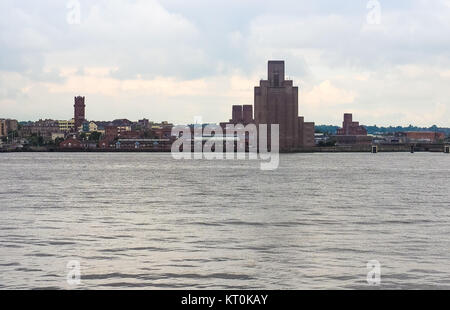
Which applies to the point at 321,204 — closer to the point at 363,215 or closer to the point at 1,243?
the point at 363,215

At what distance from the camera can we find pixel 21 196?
2272 inches

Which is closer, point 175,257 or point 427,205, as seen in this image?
point 175,257

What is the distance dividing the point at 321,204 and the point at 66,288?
31.1 m

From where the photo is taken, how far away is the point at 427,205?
165 ft

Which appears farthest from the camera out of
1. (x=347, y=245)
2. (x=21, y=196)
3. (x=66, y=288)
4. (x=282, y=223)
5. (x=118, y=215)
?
(x=21, y=196)

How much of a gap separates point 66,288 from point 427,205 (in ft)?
111

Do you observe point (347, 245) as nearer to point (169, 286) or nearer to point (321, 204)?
point (169, 286)

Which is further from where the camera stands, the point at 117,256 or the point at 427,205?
the point at 427,205

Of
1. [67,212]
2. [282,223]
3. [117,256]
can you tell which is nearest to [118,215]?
[67,212]

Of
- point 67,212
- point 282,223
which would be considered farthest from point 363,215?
point 67,212
